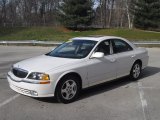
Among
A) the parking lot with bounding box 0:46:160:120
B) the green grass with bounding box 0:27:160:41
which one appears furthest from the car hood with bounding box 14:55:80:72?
the green grass with bounding box 0:27:160:41

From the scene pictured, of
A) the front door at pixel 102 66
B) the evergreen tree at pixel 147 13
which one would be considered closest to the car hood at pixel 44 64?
the front door at pixel 102 66

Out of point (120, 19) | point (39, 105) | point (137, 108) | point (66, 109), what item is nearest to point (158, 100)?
point (137, 108)

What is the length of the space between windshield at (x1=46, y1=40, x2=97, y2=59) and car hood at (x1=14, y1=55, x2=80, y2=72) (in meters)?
0.36

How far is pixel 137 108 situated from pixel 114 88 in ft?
6.19

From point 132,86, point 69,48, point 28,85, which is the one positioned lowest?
point 132,86

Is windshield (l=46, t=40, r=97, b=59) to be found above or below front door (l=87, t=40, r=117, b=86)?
above

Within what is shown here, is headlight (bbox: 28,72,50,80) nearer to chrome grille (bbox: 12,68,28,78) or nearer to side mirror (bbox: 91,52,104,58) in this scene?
chrome grille (bbox: 12,68,28,78)

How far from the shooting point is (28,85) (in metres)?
6.90

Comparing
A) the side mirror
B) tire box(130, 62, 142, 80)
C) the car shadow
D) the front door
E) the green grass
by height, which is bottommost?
the green grass

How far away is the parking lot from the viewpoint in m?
6.37

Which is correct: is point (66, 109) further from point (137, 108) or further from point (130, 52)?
point (130, 52)

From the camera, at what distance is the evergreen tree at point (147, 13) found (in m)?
38.5

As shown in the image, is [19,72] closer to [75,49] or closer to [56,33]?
[75,49]

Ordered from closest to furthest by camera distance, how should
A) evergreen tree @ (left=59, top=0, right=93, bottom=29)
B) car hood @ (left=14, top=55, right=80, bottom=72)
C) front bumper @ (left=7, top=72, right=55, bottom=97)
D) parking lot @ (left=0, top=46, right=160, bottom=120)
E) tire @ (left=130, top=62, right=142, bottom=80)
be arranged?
parking lot @ (left=0, top=46, right=160, bottom=120)
front bumper @ (left=7, top=72, right=55, bottom=97)
car hood @ (left=14, top=55, right=80, bottom=72)
tire @ (left=130, top=62, right=142, bottom=80)
evergreen tree @ (left=59, top=0, right=93, bottom=29)
